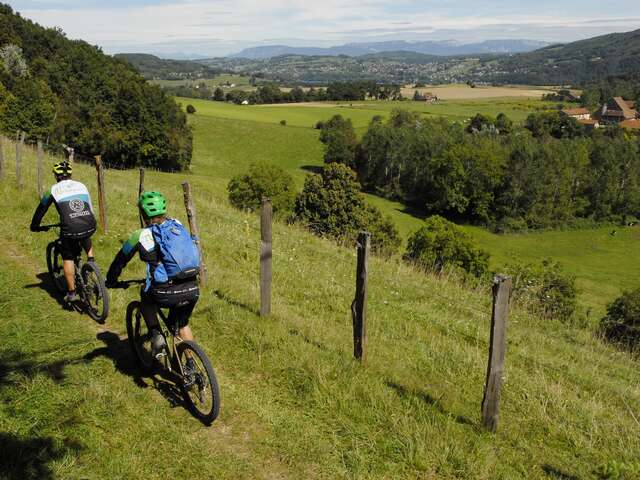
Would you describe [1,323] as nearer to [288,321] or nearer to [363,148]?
[288,321]

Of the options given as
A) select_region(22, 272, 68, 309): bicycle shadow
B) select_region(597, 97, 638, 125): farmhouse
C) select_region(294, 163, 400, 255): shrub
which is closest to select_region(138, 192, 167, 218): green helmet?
select_region(22, 272, 68, 309): bicycle shadow

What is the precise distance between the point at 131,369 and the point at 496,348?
4866mm

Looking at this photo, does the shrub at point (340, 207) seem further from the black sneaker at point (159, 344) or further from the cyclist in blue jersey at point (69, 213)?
the black sneaker at point (159, 344)

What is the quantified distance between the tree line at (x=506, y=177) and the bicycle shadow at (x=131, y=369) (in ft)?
259

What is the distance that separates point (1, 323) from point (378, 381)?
20.4ft

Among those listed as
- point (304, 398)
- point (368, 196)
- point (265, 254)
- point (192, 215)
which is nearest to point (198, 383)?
point (304, 398)

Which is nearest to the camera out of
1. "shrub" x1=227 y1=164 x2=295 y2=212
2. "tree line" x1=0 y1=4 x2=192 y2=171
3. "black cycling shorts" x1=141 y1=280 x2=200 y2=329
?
"black cycling shorts" x1=141 y1=280 x2=200 y2=329

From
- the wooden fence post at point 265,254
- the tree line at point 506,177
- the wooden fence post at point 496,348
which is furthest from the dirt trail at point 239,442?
the tree line at point 506,177

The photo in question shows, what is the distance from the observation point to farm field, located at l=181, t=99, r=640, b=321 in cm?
5831

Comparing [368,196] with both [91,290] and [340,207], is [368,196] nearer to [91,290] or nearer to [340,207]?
[340,207]

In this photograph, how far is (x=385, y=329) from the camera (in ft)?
30.2

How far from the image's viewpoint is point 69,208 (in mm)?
8453

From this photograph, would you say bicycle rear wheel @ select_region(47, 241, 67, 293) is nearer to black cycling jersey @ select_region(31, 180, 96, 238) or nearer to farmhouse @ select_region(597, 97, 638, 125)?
black cycling jersey @ select_region(31, 180, 96, 238)

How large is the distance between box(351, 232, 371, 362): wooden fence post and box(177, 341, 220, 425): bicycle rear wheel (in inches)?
85.7
